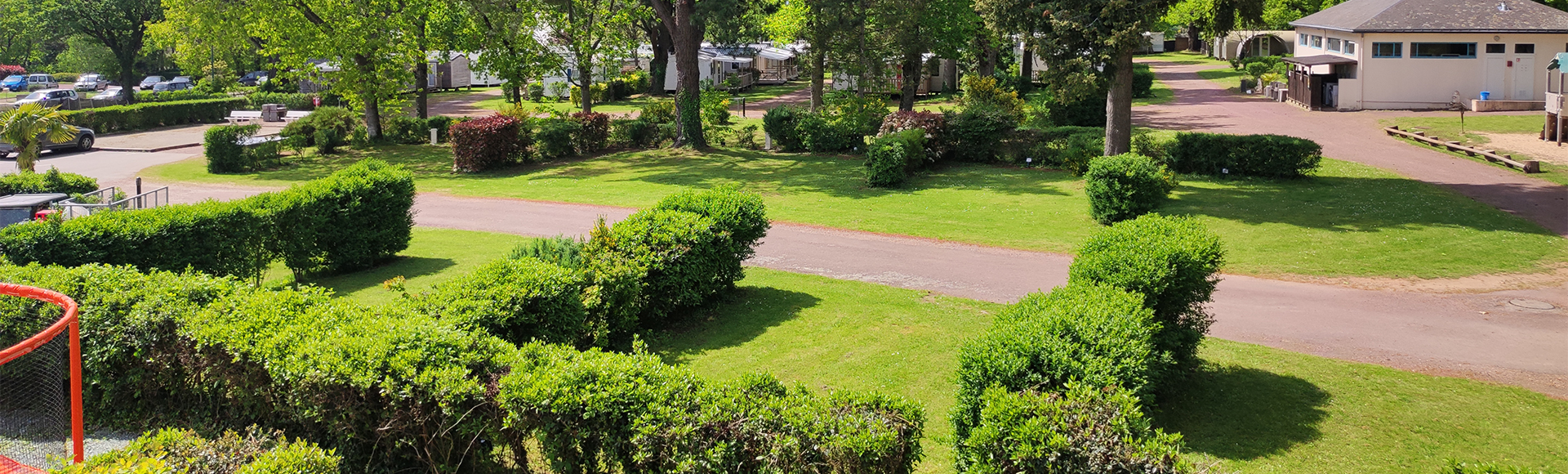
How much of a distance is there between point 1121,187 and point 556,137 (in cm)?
1703

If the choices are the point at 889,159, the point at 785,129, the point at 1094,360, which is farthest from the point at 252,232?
the point at 785,129

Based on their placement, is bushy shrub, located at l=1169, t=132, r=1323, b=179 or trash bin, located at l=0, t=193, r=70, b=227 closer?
trash bin, located at l=0, t=193, r=70, b=227

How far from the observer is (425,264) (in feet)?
52.7

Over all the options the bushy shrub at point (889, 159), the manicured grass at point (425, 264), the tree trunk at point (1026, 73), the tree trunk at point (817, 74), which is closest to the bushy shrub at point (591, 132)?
the tree trunk at point (817, 74)

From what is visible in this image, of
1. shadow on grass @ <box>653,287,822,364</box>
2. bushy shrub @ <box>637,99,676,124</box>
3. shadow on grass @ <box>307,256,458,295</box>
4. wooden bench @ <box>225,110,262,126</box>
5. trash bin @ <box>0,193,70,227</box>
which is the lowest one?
shadow on grass @ <box>653,287,822,364</box>

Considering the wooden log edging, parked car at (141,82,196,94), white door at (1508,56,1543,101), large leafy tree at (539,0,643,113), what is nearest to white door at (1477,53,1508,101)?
white door at (1508,56,1543,101)

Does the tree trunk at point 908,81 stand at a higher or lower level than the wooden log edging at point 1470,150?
higher

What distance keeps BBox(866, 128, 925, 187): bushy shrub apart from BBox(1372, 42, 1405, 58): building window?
68.9 ft

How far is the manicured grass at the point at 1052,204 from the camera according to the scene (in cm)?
1564

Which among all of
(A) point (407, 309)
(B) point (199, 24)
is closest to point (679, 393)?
(A) point (407, 309)

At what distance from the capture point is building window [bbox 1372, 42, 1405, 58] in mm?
35219

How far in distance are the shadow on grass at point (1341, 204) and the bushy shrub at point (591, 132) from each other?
658 inches

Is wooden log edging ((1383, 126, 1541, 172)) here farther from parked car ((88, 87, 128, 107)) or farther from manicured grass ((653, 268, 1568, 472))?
parked car ((88, 87, 128, 107))

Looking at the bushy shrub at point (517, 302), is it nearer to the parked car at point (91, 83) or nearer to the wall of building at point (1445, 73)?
the wall of building at point (1445, 73)
